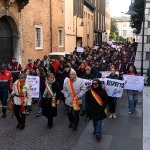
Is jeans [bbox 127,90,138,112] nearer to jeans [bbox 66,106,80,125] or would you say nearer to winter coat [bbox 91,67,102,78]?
winter coat [bbox 91,67,102,78]

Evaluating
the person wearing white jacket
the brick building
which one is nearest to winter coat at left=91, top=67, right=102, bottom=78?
the person wearing white jacket

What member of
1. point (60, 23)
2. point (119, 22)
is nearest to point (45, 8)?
point (60, 23)

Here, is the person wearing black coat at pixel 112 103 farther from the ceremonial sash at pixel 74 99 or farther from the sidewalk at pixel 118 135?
the ceremonial sash at pixel 74 99

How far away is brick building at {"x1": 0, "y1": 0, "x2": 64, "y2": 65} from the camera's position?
18234 millimetres

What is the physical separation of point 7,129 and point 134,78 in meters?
4.14

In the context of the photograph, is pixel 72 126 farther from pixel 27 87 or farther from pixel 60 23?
pixel 60 23

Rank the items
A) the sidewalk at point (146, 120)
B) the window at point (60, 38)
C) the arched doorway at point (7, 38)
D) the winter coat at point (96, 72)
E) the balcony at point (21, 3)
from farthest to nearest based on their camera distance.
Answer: the window at point (60, 38)
the balcony at point (21, 3)
the arched doorway at point (7, 38)
the winter coat at point (96, 72)
the sidewalk at point (146, 120)

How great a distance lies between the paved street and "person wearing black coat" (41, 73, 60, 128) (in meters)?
0.51

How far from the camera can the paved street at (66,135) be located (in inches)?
283

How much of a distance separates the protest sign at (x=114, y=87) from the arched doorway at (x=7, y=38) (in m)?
9.72

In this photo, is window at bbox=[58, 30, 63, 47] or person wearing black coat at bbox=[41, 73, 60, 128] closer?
person wearing black coat at bbox=[41, 73, 60, 128]

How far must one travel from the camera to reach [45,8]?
23.4 metres

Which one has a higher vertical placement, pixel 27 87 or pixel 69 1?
pixel 69 1

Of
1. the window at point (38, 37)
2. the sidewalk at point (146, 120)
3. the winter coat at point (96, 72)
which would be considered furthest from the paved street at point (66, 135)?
the window at point (38, 37)
